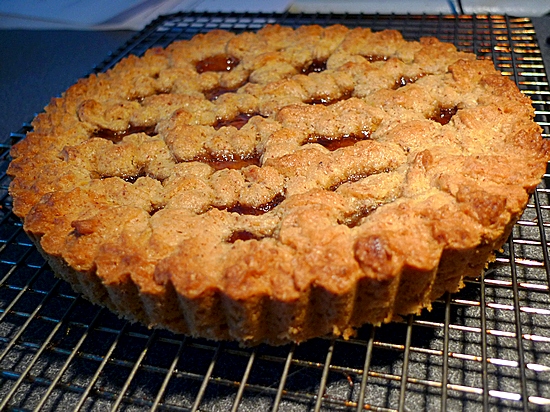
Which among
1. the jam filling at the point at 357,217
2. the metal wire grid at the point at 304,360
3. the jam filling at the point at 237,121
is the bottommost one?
the metal wire grid at the point at 304,360

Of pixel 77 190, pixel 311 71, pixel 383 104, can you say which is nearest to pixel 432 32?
pixel 311 71

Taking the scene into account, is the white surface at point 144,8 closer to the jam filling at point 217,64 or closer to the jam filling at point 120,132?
the jam filling at point 217,64

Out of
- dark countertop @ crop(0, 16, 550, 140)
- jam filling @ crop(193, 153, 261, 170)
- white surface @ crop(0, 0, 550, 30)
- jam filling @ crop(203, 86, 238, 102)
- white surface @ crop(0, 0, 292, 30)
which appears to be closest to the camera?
jam filling @ crop(193, 153, 261, 170)

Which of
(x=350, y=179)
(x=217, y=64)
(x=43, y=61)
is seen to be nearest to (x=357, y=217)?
(x=350, y=179)

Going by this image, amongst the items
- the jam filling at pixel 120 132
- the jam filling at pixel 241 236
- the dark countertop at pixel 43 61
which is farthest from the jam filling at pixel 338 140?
the dark countertop at pixel 43 61

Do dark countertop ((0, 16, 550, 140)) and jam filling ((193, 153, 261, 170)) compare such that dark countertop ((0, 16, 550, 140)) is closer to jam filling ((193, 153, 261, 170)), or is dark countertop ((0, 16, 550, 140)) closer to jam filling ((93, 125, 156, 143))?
jam filling ((93, 125, 156, 143))

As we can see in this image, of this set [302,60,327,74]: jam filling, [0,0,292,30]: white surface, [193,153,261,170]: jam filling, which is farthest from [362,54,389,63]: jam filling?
[0,0,292,30]: white surface

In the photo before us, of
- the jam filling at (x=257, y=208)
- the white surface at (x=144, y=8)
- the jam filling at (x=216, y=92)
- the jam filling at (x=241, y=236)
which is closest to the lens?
the jam filling at (x=241, y=236)
